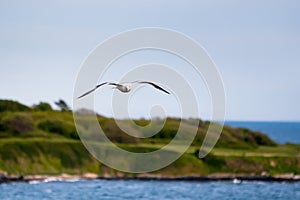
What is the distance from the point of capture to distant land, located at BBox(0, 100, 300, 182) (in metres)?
148

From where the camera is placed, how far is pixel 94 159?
6058 inches

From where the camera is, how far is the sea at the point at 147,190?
123m

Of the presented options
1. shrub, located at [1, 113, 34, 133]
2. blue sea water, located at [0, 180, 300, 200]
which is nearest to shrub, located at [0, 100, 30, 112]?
shrub, located at [1, 113, 34, 133]

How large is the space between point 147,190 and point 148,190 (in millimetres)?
132

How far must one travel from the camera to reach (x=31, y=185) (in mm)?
137625

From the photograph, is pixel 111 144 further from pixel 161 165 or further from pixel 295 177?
pixel 295 177

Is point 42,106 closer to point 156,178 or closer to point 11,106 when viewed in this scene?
point 11,106

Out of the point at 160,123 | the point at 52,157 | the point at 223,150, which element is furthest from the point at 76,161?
the point at 223,150

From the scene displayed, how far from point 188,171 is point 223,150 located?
54.3 feet

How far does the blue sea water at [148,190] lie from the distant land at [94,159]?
11.7ft

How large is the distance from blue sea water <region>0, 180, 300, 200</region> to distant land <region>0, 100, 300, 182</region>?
141 inches

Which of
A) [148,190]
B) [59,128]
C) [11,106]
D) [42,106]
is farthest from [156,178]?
[42,106]

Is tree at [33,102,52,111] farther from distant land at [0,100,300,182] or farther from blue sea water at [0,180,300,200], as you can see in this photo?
blue sea water at [0,180,300,200]

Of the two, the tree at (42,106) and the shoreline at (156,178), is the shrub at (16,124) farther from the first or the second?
the tree at (42,106)
